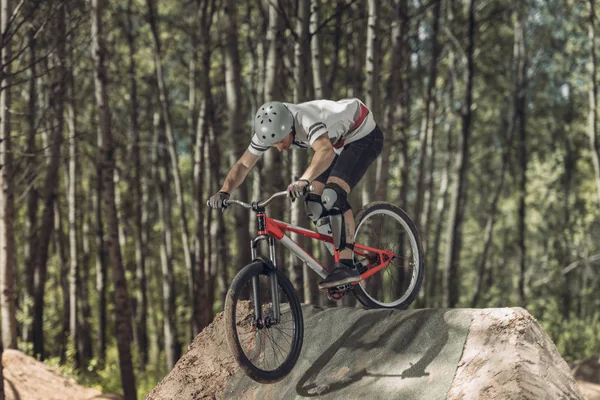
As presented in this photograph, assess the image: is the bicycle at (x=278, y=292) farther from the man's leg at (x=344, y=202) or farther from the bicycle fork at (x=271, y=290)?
the man's leg at (x=344, y=202)

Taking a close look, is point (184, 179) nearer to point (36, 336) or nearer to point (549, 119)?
point (36, 336)

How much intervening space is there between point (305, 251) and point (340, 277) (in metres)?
0.47

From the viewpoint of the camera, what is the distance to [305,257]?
585 centimetres

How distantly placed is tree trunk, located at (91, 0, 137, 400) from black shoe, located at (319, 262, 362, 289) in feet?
16.4

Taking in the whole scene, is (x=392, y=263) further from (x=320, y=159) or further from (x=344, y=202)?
(x=320, y=159)

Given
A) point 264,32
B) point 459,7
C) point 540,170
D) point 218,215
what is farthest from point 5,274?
point 540,170

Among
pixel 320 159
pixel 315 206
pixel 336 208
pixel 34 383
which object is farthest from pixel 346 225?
pixel 34 383

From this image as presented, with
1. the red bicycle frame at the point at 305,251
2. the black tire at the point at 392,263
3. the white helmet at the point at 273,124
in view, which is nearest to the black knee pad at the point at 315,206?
the red bicycle frame at the point at 305,251

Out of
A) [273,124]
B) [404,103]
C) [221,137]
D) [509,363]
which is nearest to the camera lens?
[509,363]

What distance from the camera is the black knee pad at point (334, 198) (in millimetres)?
5665

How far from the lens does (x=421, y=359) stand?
16.2 feet

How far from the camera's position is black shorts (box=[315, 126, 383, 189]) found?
5.89m

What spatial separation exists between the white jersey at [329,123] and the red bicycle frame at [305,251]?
63 centimetres

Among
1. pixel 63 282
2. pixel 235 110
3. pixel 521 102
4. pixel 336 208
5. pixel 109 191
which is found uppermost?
pixel 521 102
